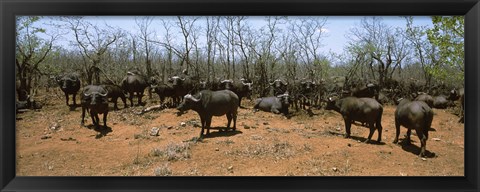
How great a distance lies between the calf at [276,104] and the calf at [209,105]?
811mm

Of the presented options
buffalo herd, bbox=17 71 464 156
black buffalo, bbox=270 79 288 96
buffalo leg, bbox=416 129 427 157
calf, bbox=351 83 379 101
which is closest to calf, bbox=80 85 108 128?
buffalo herd, bbox=17 71 464 156

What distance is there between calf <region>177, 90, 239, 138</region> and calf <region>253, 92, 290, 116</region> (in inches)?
31.9

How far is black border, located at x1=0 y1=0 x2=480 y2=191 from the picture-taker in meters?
3.84

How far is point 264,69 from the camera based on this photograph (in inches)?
246

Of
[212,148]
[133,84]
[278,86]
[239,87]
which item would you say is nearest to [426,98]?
[278,86]

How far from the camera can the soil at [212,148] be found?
13.8 ft

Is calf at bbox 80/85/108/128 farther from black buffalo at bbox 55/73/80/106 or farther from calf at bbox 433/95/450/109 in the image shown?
calf at bbox 433/95/450/109

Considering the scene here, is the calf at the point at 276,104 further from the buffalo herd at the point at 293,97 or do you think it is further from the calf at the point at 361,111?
the calf at the point at 361,111

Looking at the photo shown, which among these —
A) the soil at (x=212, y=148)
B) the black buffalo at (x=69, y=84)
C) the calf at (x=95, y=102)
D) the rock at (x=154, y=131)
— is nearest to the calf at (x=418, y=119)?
the soil at (x=212, y=148)

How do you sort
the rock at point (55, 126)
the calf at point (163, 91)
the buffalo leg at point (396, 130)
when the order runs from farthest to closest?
the calf at point (163, 91) < the buffalo leg at point (396, 130) < the rock at point (55, 126)
